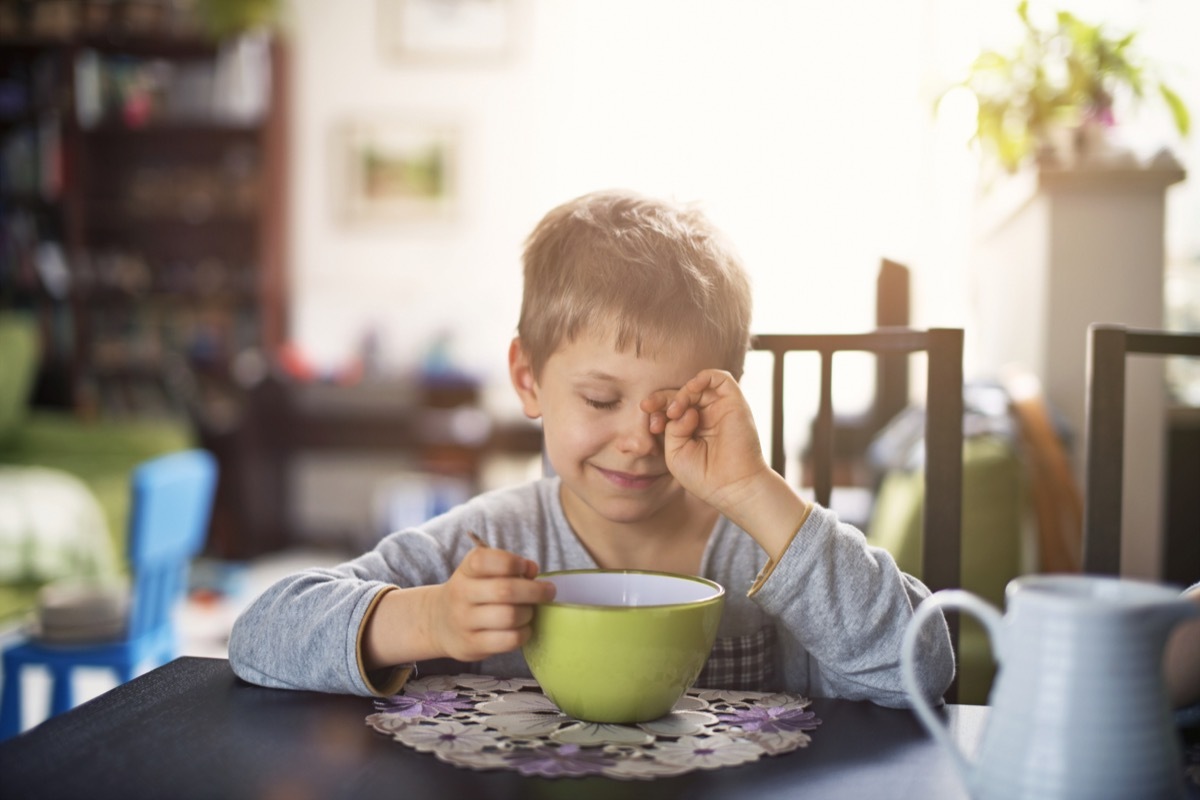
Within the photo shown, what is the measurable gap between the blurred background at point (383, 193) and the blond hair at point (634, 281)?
3217 mm

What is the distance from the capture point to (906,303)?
1.96 metres

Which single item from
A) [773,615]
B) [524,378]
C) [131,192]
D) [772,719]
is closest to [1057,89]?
[524,378]

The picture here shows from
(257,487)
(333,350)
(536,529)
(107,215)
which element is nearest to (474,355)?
(333,350)

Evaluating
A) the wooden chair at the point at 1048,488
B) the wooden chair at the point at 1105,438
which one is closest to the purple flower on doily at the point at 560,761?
the wooden chair at the point at 1105,438

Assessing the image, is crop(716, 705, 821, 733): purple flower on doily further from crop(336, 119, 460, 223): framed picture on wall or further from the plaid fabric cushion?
crop(336, 119, 460, 223): framed picture on wall

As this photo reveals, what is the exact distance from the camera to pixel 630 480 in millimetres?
891

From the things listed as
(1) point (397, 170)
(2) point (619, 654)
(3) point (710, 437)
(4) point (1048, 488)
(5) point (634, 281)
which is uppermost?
(1) point (397, 170)

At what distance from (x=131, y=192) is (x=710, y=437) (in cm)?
481

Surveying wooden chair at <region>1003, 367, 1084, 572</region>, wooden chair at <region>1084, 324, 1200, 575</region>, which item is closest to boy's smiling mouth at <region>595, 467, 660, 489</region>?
wooden chair at <region>1084, 324, 1200, 575</region>

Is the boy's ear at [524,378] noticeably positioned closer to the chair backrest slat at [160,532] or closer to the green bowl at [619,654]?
the green bowl at [619,654]

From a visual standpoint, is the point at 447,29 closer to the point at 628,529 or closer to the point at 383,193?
the point at 383,193

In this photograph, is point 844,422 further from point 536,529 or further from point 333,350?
point 536,529

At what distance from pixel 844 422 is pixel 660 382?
3455 mm

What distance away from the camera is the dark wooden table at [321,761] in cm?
55
